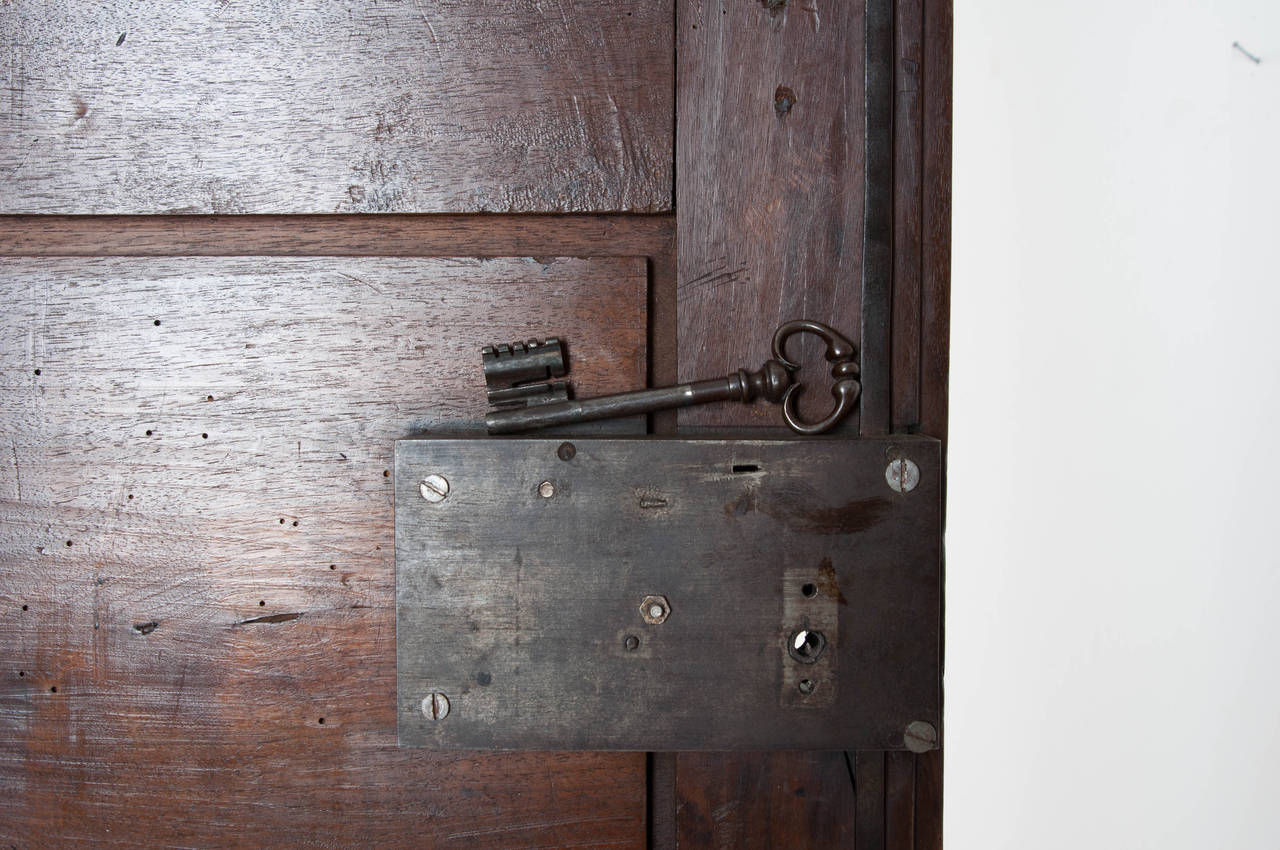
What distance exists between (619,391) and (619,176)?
0.50 ft

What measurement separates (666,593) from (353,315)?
0.97ft

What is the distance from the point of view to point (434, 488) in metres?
0.55

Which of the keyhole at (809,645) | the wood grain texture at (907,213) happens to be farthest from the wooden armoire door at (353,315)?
the keyhole at (809,645)

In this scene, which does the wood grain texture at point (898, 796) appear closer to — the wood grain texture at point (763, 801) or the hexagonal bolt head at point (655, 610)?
the wood grain texture at point (763, 801)

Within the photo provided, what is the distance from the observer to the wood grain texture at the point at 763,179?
58 cm

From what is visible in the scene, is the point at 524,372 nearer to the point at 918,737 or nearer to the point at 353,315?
the point at 353,315

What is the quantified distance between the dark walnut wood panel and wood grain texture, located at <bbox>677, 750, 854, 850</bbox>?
0.05 meters

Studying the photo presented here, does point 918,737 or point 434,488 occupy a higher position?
point 434,488

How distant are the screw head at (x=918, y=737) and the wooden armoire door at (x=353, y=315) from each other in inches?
1.7

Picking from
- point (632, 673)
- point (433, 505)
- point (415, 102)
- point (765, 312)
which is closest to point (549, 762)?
point (632, 673)

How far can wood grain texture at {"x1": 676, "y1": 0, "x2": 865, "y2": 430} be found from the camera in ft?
1.90

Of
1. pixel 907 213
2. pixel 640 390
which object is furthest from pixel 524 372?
pixel 907 213

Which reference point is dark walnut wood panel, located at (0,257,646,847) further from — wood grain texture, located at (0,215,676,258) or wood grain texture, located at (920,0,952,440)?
wood grain texture, located at (920,0,952,440)

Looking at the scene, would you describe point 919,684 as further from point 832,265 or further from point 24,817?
point 24,817
